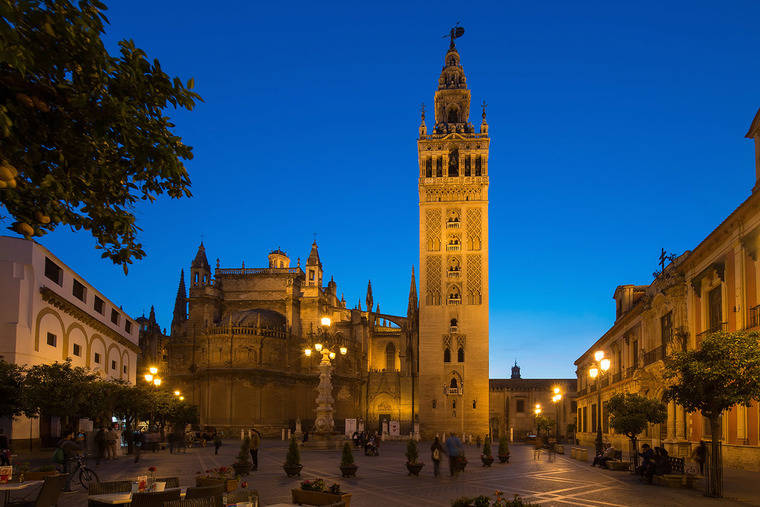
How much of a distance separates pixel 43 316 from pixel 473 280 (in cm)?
4109

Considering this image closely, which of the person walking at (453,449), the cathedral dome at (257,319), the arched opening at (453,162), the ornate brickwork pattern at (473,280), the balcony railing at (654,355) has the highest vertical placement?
the arched opening at (453,162)

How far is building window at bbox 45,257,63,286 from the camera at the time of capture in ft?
106

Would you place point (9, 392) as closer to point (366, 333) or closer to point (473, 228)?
point (473, 228)

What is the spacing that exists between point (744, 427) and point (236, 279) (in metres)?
54.9

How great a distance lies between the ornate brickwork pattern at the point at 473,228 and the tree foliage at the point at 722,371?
50.2 metres

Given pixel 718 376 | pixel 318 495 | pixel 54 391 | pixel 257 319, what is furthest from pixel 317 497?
pixel 257 319

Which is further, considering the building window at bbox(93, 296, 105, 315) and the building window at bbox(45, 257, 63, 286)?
the building window at bbox(93, 296, 105, 315)

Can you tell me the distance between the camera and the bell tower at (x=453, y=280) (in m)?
63.4

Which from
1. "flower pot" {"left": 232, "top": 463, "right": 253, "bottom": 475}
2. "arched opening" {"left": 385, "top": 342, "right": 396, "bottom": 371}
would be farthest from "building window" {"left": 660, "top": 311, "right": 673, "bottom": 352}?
"arched opening" {"left": 385, "top": 342, "right": 396, "bottom": 371}

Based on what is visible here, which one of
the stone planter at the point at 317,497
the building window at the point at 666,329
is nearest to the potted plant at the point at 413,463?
the stone planter at the point at 317,497

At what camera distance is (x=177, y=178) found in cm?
526

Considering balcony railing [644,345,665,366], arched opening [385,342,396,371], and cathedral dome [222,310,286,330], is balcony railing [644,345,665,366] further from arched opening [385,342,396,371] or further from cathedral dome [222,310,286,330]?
arched opening [385,342,396,371]

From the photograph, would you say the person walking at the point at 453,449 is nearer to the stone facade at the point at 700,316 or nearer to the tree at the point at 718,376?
the tree at the point at 718,376

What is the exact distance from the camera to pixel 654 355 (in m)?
31.0
